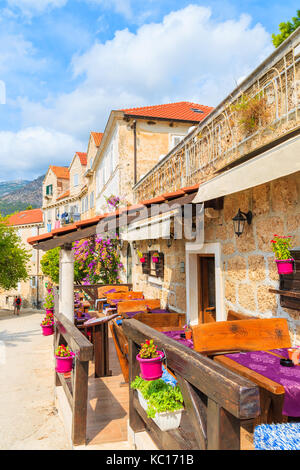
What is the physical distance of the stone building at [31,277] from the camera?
1778 inches

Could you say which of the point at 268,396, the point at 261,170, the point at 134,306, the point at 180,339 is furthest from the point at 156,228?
the point at 268,396

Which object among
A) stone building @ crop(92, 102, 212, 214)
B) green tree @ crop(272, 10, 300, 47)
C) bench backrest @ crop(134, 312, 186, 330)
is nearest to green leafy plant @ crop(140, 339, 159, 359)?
bench backrest @ crop(134, 312, 186, 330)

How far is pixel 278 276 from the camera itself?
167 inches

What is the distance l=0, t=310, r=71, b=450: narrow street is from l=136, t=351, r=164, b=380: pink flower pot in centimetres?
192

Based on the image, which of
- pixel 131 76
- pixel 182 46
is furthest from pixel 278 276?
pixel 131 76

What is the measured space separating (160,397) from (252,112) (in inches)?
167

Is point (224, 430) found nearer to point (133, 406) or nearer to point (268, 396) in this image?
point (268, 396)

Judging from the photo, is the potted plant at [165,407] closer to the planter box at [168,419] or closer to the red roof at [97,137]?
the planter box at [168,419]

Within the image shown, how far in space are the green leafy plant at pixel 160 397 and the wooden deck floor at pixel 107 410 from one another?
1.36 m

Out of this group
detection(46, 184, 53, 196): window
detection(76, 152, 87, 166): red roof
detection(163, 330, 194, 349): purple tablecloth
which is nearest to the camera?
detection(163, 330, 194, 349): purple tablecloth

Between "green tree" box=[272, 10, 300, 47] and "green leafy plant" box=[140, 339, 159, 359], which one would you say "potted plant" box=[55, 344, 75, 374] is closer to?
"green leafy plant" box=[140, 339, 159, 359]

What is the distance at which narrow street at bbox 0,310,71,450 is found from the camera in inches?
165

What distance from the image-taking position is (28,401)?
18.9ft

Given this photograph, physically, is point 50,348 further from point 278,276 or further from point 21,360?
point 278,276
